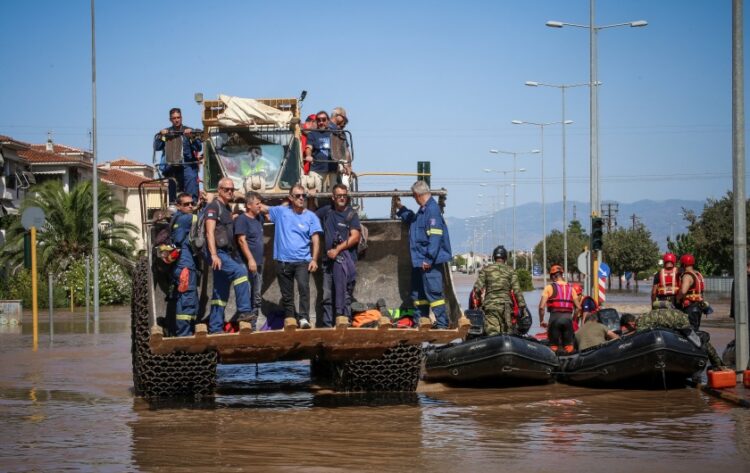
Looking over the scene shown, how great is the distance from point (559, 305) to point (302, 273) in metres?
5.15

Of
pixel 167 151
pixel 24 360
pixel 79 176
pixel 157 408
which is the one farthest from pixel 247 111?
pixel 79 176

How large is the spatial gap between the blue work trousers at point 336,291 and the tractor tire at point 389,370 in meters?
0.72

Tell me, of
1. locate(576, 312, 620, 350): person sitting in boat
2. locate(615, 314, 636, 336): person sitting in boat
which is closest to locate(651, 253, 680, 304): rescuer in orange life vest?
locate(576, 312, 620, 350): person sitting in boat

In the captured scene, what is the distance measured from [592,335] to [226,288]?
6002 millimetres

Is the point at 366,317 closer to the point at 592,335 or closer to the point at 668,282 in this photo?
the point at 592,335

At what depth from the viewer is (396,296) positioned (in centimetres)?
1507

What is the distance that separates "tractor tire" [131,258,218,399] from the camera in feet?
44.1

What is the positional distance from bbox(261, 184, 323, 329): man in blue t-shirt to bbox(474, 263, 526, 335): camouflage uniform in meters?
4.03

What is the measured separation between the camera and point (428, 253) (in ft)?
45.8

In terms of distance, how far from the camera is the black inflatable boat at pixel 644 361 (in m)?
14.8

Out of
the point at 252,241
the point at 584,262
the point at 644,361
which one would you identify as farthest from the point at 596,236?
the point at 252,241

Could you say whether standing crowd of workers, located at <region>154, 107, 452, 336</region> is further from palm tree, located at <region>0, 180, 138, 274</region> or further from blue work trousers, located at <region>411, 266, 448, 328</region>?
palm tree, located at <region>0, 180, 138, 274</region>

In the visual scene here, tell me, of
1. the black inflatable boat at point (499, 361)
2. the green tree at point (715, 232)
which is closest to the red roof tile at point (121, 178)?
the green tree at point (715, 232)

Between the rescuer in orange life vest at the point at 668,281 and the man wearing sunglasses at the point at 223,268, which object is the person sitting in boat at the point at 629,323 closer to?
the rescuer in orange life vest at the point at 668,281
